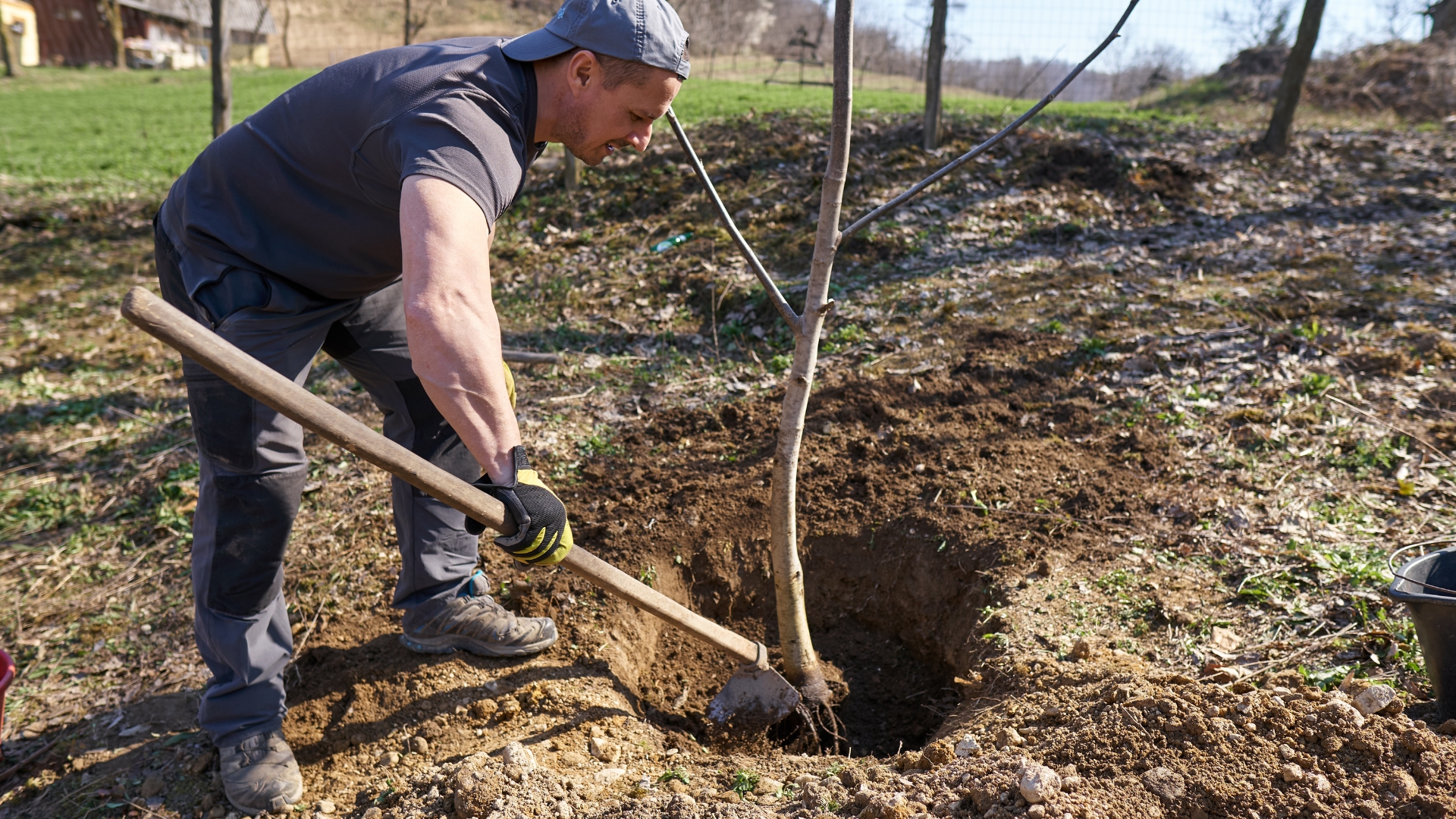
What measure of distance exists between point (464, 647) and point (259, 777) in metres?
0.71

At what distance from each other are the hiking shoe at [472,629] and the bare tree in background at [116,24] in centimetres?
4148

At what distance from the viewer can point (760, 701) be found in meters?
2.86

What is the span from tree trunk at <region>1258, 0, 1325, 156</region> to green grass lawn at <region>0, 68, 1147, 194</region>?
2.50 metres

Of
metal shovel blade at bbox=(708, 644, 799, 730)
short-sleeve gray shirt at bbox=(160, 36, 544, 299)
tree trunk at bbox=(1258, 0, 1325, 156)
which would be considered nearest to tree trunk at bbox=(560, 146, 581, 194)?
short-sleeve gray shirt at bbox=(160, 36, 544, 299)

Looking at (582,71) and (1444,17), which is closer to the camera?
(582,71)

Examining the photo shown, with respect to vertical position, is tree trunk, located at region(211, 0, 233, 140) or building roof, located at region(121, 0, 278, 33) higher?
building roof, located at region(121, 0, 278, 33)

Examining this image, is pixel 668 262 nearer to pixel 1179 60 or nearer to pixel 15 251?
pixel 15 251

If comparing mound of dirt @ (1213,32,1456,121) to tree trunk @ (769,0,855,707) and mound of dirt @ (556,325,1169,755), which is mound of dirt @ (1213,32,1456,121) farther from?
tree trunk @ (769,0,855,707)

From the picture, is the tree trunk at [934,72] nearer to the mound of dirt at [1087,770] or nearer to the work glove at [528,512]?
the mound of dirt at [1087,770]

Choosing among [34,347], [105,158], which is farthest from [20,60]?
[34,347]

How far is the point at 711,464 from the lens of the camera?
3.91 m

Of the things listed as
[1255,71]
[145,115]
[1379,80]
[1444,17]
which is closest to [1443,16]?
[1444,17]

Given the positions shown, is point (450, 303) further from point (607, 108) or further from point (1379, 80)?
point (1379, 80)

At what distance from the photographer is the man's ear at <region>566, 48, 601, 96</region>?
191 centimetres
